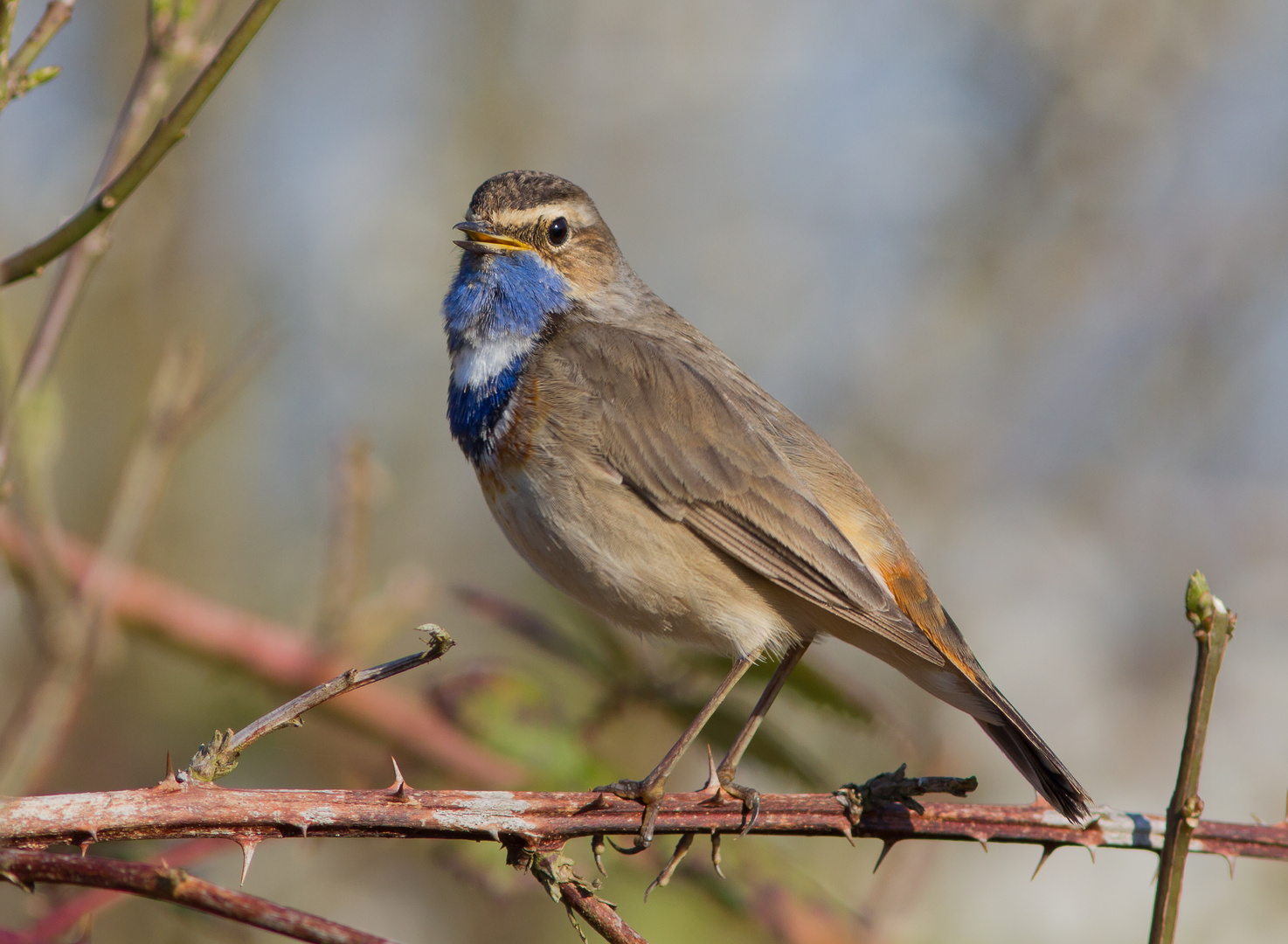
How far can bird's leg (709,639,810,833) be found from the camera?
375cm

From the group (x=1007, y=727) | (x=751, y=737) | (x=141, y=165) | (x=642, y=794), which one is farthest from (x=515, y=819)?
(x=1007, y=727)

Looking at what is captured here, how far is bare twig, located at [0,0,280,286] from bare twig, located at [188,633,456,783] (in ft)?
3.41

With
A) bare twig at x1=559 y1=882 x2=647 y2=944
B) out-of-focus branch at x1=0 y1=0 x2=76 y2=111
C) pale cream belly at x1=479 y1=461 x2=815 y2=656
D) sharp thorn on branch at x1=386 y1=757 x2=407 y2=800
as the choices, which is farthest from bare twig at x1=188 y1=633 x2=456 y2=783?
pale cream belly at x1=479 y1=461 x2=815 y2=656

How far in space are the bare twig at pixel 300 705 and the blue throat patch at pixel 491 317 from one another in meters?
2.00

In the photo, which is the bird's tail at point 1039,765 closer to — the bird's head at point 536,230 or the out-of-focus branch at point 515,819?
the out-of-focus branch at point 515,819

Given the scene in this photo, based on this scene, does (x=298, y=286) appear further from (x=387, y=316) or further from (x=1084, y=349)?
(x=1084, y=349)

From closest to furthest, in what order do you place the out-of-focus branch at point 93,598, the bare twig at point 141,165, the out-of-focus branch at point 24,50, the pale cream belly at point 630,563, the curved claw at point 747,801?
the bare twig at point 141,165, the out-of-focus branch at point 24,50, the out-of-focus branch at point 93,598, the curved claw at point 747,801, the pale cream belly at point 630,563

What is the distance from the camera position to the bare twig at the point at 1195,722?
2.68m

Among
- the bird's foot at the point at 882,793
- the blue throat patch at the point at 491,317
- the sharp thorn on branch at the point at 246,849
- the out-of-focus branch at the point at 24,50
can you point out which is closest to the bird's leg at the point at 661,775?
the bird's foot at the point at 882,793

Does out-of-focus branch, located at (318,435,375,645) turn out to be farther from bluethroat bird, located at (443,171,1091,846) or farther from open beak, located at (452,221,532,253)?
open beak, located at (452,221,532,253)

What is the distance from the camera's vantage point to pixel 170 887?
231 centimetres

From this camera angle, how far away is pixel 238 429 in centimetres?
1003

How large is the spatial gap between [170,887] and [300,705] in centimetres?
50

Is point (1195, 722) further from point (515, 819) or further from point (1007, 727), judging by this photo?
point (1007, 727)
